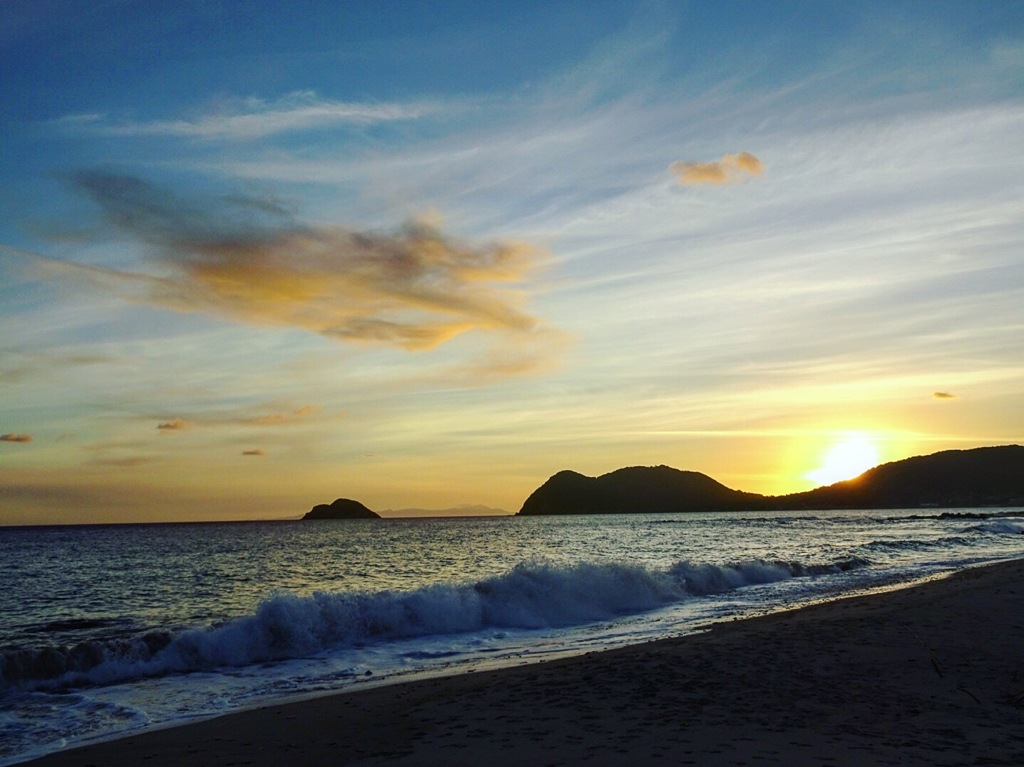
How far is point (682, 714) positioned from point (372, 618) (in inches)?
548

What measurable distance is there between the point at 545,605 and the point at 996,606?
13.0 meters

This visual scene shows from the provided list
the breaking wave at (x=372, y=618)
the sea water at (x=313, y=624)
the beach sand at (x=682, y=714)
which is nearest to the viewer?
the beach sand at (x=682, y=714)

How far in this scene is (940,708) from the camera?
9508 millimetres

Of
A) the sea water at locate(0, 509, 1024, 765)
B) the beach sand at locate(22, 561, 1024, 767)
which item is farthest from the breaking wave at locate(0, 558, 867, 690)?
the beach sand at locate(22, 561, 1024, 767)

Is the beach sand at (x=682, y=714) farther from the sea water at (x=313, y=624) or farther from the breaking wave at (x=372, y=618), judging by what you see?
the breaking wave at (x=372, y=618)

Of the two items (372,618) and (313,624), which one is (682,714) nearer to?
(313,624)

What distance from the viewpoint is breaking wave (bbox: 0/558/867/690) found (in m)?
16.4

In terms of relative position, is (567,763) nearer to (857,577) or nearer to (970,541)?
(857,577)

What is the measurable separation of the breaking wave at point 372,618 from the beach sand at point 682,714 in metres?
6.61

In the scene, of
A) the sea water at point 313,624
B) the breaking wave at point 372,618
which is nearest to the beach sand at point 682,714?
the sea water at point 313,624

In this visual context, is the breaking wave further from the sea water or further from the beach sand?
the beach sand

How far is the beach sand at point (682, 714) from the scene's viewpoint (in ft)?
26.6

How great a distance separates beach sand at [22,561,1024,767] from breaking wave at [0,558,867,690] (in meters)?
6.61

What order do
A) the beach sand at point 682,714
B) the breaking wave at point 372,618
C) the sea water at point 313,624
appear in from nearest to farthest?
1. the beach sand at point 682,714
2. the sea water at point 313,624
3. the breaking wave at point 372,618
